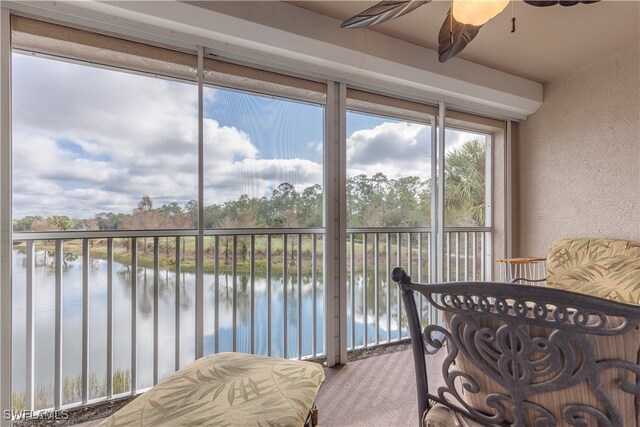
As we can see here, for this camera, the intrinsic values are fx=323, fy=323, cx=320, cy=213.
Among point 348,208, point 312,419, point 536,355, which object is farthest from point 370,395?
point 536,355

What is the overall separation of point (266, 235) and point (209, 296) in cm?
59

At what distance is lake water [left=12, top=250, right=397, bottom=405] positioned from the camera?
189 cm

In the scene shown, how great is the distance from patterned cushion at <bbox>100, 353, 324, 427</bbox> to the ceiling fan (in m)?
1.51

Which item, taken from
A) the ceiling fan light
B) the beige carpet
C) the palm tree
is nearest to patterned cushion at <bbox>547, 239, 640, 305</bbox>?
the palm tree

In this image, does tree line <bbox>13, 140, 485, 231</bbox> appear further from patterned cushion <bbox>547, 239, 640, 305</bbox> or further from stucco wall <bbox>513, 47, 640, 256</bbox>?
patterned cushion <bbox>547, 239, 640, 305</bbox>

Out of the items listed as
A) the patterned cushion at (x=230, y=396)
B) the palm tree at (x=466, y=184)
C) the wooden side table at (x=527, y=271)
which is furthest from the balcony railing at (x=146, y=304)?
the wooden side table at (x=527, y=271)

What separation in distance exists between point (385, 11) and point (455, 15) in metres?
0.34

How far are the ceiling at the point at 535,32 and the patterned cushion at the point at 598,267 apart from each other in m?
1.61

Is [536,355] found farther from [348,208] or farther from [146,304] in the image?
[146,304]

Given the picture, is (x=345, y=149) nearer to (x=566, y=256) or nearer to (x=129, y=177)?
(x=129, y=177)

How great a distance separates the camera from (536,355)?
0.82 meters

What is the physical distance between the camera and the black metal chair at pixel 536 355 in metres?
0.73

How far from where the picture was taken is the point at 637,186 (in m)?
2.70
